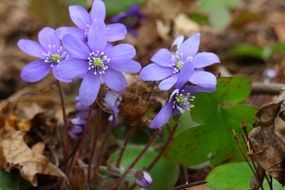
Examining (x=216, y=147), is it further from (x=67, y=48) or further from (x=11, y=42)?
(x=11, y=42)

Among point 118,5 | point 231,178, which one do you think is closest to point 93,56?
point 231,178

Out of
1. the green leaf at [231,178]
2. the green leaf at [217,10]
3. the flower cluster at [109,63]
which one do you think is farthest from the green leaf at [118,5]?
the green leaf at [231,178]

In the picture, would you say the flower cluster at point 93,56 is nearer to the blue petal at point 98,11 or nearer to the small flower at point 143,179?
the blue petal at point 98,11

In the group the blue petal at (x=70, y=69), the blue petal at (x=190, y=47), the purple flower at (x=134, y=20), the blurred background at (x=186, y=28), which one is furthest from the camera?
the blurred background at (x=186, y=28)

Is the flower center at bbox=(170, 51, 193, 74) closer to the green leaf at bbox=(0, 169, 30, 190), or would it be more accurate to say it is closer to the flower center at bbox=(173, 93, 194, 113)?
the flower center at bbox=(173, 93, 194, 113)

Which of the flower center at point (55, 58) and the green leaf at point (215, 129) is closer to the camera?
the flower center at point (55, 58)

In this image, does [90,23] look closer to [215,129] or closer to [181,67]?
[181,67]

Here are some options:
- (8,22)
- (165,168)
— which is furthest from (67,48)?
(8,22)
